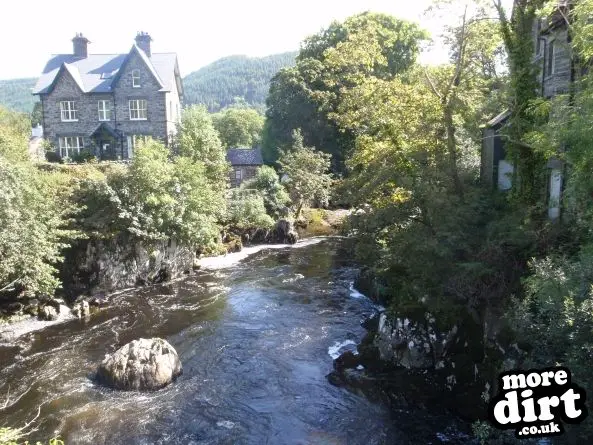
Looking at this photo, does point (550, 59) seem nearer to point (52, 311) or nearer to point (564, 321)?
point (564, 321)

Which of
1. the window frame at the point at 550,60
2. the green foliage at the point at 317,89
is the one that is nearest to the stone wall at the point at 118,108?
the green foliage at the point at 317,89

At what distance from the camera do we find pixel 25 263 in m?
19.7

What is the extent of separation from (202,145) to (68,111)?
46.1ft

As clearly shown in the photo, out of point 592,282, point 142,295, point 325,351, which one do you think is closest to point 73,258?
point 142,295

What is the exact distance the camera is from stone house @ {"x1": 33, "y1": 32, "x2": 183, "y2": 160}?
42.2 meters

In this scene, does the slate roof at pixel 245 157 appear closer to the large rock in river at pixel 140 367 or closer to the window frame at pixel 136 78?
the window frame at pixel 136 78

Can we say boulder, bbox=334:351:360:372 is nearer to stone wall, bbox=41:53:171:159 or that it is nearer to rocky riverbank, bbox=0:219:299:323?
rocky riverbank, bbox=0:219:299:323

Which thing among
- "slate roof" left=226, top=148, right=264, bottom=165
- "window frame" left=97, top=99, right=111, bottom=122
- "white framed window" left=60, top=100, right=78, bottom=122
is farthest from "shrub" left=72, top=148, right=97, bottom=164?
"slate roof" left=226, top=148, right=264, bottom=165

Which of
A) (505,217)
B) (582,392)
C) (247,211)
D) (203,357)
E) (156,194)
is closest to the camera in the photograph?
(582,392)

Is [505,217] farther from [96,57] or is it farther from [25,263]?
[96,57]

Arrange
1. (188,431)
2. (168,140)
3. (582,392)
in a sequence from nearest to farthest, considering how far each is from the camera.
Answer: (582,392)
(188,431)
(168,140)

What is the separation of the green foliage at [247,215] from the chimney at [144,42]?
17.0 meters

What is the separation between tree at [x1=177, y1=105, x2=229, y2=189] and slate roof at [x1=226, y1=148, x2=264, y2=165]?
47.3 feet

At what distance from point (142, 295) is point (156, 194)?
5443mm
